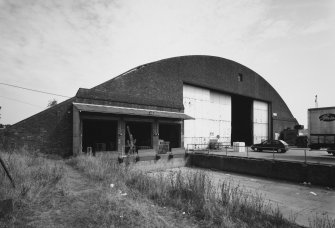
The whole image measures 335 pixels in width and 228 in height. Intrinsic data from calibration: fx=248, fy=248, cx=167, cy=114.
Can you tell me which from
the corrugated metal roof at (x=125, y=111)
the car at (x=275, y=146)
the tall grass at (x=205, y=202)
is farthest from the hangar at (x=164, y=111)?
the car at (x=275, y=146)

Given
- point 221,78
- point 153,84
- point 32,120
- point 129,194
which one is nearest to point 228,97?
point 221,78

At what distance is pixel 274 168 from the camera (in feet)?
54.8

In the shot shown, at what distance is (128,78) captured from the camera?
73.3ft

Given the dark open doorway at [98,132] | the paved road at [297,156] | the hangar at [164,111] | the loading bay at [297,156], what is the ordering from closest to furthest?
1. the loading bay at [297,156]
2. the paved road at [297,156]
3. the hangar at [164,111]
4. the dark open doorway at [98,132]

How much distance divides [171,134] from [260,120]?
17701 mm

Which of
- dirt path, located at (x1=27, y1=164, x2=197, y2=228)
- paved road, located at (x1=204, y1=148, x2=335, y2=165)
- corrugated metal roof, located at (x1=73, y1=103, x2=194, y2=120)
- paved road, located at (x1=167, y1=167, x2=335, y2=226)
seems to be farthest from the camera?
corrugated metal roof, located at (x1=73, y1=103, x2=194, y2=120)

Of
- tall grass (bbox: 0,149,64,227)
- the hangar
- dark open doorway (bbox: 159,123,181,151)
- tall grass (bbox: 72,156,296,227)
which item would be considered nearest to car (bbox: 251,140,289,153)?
the hangar

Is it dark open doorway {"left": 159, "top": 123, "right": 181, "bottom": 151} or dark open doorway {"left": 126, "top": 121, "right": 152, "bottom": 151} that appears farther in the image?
dark open doorway {"left": 159, "top": 123, "right": 181, "bottom": 151}

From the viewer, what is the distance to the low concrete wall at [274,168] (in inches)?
560

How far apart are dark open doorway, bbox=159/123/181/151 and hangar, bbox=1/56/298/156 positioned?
0.34 ft

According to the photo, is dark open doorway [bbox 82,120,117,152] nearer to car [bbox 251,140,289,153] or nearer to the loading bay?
the loading bay

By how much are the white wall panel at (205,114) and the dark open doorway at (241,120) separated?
4.48 m

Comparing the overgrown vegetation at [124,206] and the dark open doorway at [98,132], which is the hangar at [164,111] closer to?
the dark open doorway at [98,132]

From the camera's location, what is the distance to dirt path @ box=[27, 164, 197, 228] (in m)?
5.30
